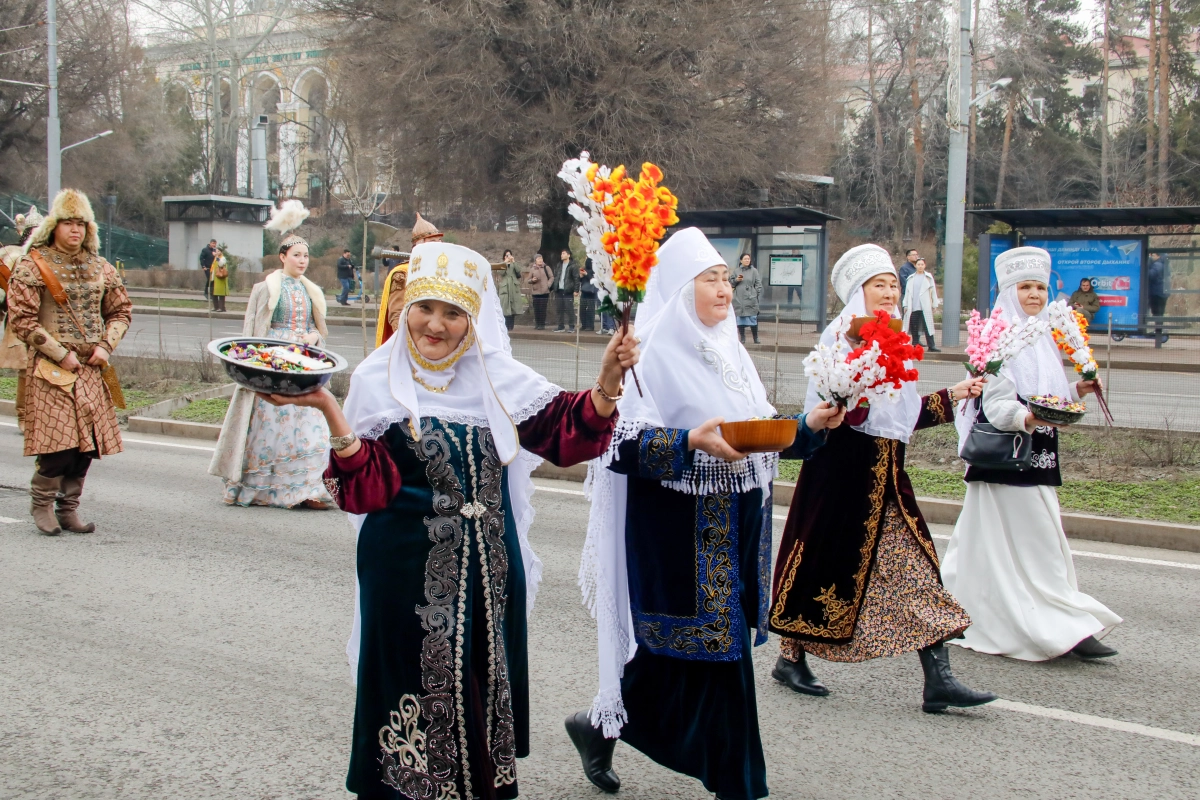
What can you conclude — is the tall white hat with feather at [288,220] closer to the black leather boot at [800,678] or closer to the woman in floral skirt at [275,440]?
the woman in floral skirt at [275,440]

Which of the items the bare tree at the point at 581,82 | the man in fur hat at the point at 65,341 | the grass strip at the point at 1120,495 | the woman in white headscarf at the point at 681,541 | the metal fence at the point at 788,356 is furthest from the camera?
the bare tree at the point at 581,82

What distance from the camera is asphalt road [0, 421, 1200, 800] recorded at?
13.8ft

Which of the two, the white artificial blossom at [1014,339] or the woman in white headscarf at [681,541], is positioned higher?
the white artificial blossom at [1014,339]

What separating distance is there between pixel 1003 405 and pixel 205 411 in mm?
10409

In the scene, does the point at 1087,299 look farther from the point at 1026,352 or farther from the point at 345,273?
the point at 345,273

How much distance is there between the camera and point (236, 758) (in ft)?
14.3

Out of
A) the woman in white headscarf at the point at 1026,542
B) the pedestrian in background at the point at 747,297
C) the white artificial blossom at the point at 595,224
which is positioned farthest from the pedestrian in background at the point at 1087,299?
the white artificial blossom at the point at 595,224

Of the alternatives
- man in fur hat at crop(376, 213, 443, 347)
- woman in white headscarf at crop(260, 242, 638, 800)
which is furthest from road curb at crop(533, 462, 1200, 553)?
woman in white headscarf at crop(260, 242, 638, 800)

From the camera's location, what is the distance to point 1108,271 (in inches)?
926

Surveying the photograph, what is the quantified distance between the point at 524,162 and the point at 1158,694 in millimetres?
24011

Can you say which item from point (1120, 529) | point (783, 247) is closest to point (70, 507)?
point (1120, 529)

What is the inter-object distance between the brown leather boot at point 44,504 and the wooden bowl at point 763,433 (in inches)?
238

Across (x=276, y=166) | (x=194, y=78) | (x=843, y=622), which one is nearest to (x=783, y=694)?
(x=843, y=622)

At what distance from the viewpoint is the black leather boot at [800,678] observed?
5.15 m
